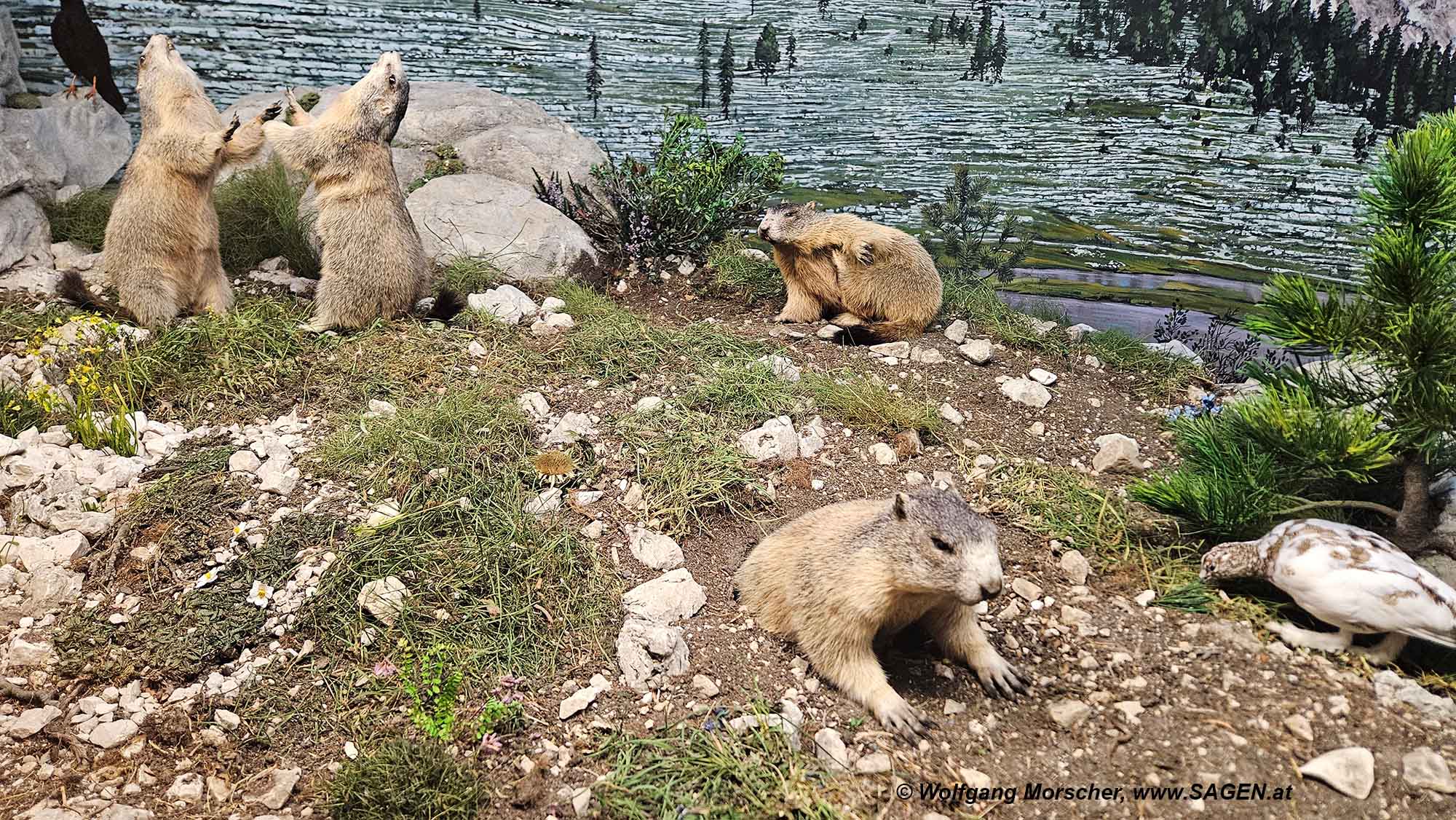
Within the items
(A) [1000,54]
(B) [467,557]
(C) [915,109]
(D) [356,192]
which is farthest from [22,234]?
(A) [1000,54]

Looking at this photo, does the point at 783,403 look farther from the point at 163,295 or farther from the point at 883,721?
the point at 163,295

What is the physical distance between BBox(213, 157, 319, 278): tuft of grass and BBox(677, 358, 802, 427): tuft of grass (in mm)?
3446

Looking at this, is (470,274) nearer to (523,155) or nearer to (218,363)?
(523,155)

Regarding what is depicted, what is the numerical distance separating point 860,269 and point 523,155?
339cm

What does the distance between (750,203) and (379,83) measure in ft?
10.4

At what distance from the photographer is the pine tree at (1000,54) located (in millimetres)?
7523

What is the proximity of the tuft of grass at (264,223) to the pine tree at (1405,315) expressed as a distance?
6.23 meters

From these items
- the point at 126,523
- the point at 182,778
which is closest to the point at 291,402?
the point at 126,523

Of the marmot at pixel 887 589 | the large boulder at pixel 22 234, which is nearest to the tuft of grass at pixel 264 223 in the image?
the large boulder at pixel 22 234

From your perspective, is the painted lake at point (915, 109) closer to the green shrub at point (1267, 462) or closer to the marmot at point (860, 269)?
the marmot at point (860, 269)

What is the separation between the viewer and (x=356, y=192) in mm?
5602

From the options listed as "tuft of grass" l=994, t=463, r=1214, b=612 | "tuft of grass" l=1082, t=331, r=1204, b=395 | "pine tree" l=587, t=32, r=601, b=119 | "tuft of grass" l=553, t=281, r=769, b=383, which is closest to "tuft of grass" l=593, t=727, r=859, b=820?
"tuft of grass" l=994, t=463, r=1214, b=612

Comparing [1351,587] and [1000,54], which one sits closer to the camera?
[1351,587]

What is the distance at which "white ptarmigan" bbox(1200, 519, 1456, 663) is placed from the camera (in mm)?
3076
